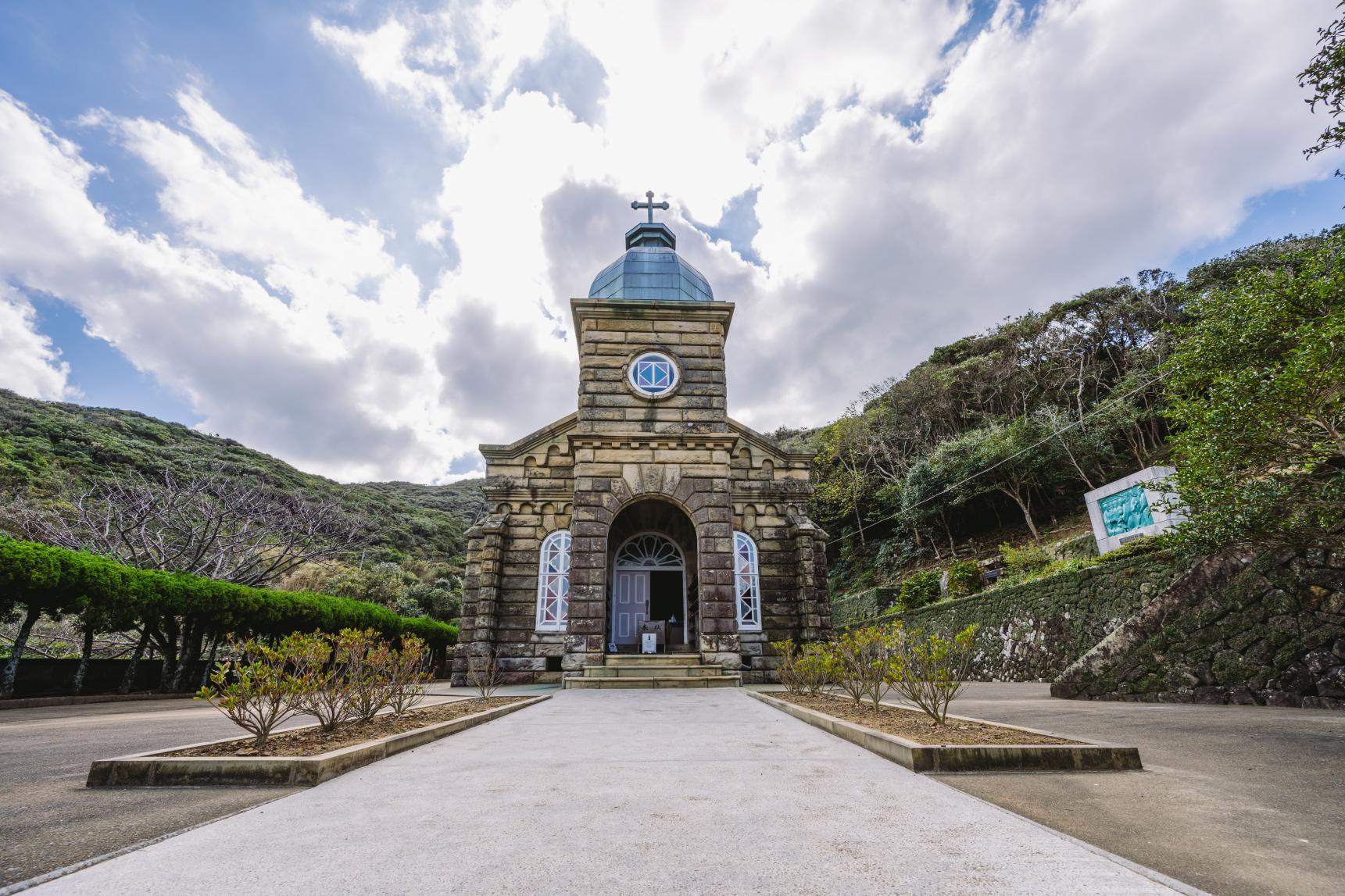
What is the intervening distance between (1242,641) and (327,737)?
33.6 feet

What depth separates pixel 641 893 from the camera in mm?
1913

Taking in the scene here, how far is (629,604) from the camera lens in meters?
15.0

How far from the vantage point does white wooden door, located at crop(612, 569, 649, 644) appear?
578 inches

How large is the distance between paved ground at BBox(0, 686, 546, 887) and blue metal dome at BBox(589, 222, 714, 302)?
40.8 feet

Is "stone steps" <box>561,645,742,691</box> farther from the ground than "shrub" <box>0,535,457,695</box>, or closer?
closer

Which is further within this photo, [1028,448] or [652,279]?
[1028,448]

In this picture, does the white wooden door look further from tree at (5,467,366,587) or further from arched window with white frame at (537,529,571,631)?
tree at (5,467,366,587)

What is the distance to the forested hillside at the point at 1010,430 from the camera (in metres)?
21.8

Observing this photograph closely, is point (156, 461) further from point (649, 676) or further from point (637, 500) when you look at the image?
point (649, 676)

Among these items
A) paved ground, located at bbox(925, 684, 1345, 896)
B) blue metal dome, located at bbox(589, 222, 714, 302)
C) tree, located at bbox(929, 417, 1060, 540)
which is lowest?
paved ground, located at bbox(925, 684, 1345, 896)

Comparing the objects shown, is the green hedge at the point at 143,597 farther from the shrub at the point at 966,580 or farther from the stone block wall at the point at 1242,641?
the shrub at the point at 966,580

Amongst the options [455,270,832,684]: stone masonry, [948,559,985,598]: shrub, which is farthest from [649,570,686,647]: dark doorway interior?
[948,559,985,598]: shrub

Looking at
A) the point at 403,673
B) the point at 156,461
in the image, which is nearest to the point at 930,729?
the point at 403,673

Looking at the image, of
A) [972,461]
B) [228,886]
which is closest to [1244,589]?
[228,886]
